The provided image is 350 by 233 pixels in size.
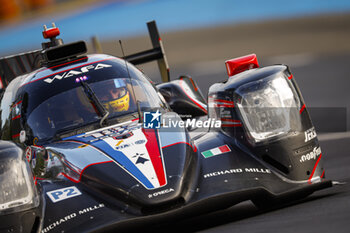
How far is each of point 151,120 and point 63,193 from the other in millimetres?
1218

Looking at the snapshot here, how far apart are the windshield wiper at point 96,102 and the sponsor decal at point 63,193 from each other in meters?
1.11

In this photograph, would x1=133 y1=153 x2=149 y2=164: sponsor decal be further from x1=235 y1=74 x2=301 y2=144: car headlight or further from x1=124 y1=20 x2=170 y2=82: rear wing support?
x1=124 y1=20 x2=170 y2=82: rear wing support

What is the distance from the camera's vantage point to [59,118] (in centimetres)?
649

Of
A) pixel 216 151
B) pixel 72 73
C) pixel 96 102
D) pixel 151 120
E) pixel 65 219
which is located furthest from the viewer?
pixel 72 73

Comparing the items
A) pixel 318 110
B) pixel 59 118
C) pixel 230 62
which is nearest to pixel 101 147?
pixel 59 118

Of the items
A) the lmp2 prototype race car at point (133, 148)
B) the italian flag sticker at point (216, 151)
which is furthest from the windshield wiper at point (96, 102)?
the italian flag sticker at point (216, 151)

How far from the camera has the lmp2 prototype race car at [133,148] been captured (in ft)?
16.7

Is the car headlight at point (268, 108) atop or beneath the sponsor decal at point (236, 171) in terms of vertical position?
atop

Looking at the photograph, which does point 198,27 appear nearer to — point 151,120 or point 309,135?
point 151,120

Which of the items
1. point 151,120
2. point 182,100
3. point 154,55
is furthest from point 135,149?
point 154,55

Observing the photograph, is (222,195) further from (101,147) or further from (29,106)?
(29,106)

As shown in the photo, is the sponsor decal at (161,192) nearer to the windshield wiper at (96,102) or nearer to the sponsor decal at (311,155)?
the sponsor decal at (311,155)

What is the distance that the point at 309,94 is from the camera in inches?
606

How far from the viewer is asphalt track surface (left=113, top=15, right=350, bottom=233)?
5.03 metres
